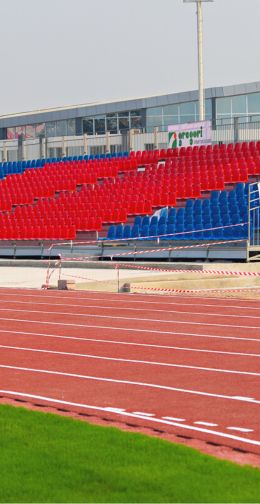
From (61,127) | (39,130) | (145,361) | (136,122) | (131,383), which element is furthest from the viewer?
(39,130)

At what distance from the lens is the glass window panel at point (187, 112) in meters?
57.8

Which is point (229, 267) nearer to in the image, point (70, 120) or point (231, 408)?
point (231, 408)

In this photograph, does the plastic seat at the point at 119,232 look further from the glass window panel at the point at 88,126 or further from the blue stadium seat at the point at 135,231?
the glass window panel at the point at 88,126

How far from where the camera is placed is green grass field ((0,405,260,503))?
6852 millimetres

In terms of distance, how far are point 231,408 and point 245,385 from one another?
143cm

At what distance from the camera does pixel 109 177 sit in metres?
42.6

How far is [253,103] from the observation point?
185 feet

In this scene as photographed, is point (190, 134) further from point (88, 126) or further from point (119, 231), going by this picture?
point (88, 126)

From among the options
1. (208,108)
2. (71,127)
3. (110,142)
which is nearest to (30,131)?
(71,127)

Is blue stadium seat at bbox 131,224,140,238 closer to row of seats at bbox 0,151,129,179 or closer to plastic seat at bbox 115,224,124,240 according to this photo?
plastic seat at bbox 115,224,124,240

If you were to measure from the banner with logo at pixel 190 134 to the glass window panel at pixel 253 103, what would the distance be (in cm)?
1377

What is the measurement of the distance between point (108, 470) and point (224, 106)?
4932cm

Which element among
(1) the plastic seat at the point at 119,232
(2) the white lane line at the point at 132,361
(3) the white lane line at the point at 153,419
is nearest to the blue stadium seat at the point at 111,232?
(1) the plastic seat at the point at 119,232

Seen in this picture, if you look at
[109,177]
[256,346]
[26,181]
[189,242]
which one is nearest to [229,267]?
[189,242]
